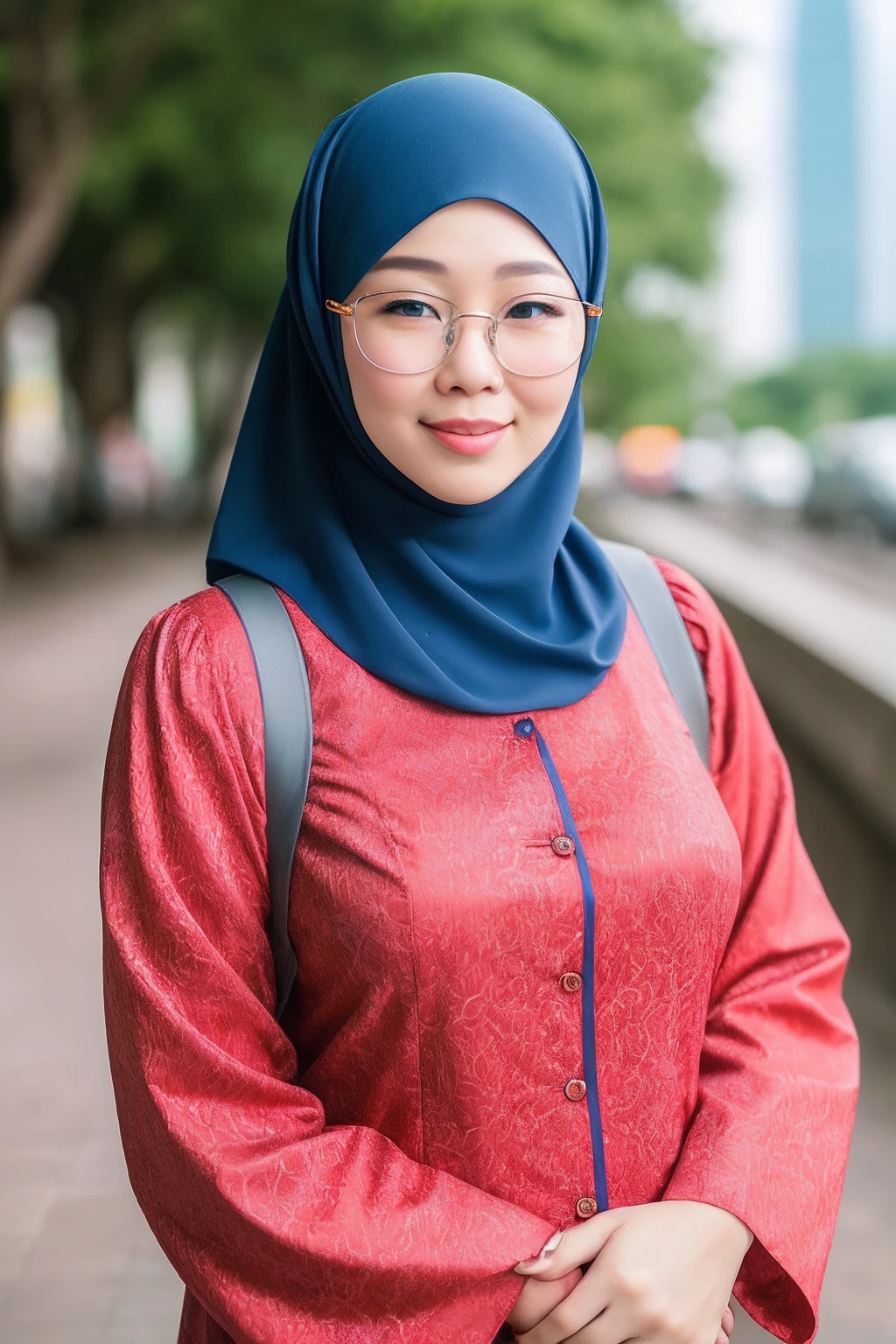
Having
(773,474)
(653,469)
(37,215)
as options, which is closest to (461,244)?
(37,215)

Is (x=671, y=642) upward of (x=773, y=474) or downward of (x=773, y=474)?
upward

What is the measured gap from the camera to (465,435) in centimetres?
156

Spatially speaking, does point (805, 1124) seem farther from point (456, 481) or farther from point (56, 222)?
point (56, 222)

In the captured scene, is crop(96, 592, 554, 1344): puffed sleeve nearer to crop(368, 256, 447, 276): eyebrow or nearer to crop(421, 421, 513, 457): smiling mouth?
crop(421, 421, 513, 457): smiling mouth

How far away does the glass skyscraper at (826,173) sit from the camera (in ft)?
619

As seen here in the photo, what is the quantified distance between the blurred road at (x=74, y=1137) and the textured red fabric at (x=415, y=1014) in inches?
61.8

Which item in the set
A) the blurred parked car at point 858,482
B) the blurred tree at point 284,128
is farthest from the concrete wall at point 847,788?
the blurred parked car at point 858,482

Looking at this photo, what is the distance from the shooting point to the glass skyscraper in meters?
189

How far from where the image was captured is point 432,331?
5.07 feet

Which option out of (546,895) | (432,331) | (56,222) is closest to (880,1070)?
(546,895)

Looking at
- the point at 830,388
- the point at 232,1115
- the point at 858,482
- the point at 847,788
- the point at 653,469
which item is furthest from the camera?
the point at 830,388

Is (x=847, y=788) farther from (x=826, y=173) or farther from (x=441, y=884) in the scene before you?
(x=826, y=173)

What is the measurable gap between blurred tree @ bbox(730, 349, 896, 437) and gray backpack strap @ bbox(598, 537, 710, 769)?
9989cm

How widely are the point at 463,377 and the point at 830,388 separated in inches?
4106
